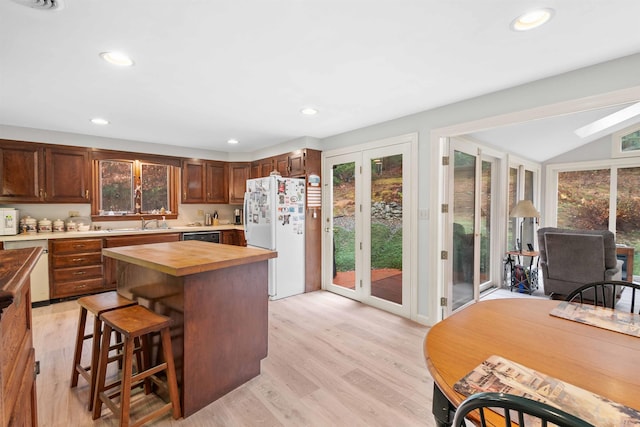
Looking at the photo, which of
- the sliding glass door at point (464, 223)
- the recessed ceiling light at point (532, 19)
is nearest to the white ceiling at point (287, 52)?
the recessed ceiling light at point (532, 19)

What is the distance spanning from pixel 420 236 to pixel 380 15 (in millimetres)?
2235

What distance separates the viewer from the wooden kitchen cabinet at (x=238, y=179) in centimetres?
554

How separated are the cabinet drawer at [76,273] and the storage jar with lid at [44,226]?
669mm

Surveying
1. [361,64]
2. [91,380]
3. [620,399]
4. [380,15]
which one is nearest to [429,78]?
[361,64]

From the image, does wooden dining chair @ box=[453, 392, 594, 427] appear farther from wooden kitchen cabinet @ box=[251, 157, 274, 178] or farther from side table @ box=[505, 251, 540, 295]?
wooden kitchen cabinet @ box=[251, 157, 274, 178]

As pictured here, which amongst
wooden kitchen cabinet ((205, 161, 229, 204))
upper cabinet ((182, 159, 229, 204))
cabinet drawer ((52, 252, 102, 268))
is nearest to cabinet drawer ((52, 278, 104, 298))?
cabinet drawer ((52, 252, 102, 268))

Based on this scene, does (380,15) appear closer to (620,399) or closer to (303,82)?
(303,82)

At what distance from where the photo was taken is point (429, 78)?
7.68 feet

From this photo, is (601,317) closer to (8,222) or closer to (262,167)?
(262,167)

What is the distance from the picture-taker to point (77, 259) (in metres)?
3.88

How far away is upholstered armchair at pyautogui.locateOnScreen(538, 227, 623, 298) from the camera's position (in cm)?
338

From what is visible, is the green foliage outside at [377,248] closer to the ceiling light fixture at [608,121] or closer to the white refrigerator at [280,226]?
the white refrigerator at [280,226]

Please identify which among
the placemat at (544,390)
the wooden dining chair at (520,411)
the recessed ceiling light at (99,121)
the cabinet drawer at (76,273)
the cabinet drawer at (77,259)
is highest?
the recessed ceiling light at (99,121)

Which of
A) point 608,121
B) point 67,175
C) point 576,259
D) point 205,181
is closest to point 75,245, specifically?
point 67,175
